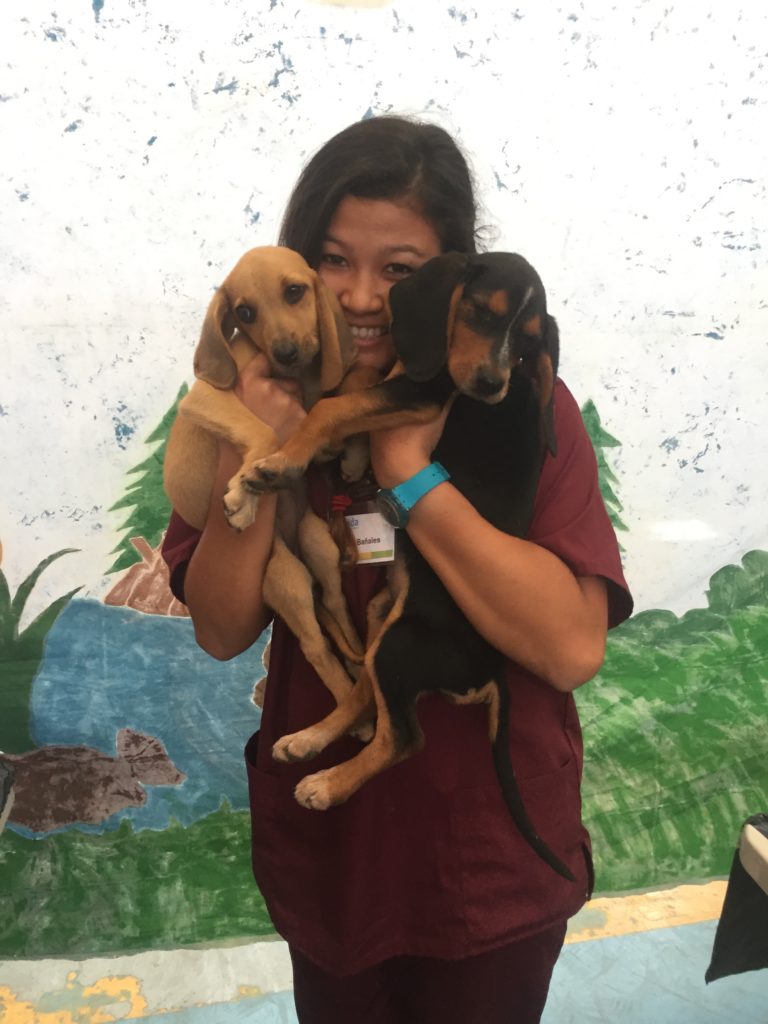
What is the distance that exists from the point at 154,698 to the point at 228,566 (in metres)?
1.11

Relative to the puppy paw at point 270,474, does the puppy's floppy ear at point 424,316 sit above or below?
above

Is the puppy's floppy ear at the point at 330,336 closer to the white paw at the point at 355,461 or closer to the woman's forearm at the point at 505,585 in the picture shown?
the white paw at the point at 355,461

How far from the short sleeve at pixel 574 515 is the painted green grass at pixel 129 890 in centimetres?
141

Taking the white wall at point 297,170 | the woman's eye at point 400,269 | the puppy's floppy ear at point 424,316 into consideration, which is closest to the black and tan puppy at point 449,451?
the puppy's floppy ear at point 424,316

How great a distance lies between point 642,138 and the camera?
2.07 m

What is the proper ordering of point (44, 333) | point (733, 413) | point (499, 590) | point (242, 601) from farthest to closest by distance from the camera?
point (733, 413) → point (44, 333) → point (242, 601) → point (499, 590)

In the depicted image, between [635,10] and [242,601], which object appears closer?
[242,601]

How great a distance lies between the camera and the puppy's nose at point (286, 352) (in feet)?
3.64

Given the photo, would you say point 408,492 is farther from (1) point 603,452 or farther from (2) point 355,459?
(1) point 603,452

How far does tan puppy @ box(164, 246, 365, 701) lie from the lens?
3.67 ft

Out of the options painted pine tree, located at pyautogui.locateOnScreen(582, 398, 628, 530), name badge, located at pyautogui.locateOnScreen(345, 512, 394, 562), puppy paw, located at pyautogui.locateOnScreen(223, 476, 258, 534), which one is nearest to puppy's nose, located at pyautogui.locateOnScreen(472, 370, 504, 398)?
name badge, located at pyautogui.locateOnScreen(345, 512, 394, 562)

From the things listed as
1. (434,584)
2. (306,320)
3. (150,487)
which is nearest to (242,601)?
(434,584)

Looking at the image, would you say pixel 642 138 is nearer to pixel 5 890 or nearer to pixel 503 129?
pixel 503 129

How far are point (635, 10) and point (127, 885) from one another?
2.50 metres
